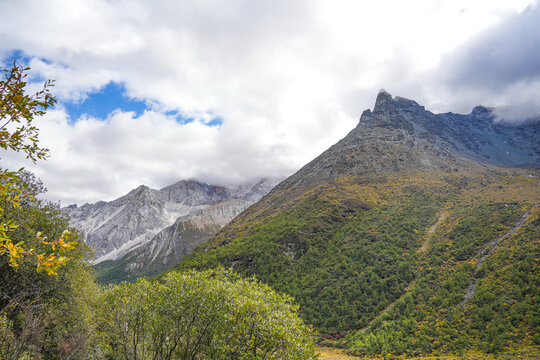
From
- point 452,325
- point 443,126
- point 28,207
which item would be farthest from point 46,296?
point 443,126

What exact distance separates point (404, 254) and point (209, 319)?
2425 inches

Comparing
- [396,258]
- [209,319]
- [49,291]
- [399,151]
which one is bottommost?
[396,258]

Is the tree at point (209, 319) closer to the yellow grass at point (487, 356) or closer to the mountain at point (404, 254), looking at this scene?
the yellow grass at point (487, 356)

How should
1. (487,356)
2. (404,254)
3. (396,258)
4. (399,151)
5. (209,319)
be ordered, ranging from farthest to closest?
(399,151), (404,254), (396,258), (487,356), (209,319)

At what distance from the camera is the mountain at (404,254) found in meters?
38.5

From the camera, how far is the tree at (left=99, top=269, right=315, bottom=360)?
42.8 feet

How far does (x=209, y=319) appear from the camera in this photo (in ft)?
48.4

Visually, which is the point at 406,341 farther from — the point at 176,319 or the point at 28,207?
the point at 28,207

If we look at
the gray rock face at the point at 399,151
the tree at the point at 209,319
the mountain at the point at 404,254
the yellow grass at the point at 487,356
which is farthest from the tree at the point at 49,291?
the gray rock face at the point at 399,151

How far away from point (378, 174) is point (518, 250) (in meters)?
70.4

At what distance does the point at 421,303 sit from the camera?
46438mm

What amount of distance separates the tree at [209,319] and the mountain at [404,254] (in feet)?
112

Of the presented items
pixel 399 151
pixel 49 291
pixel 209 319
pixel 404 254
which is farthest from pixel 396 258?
pixel 399 151

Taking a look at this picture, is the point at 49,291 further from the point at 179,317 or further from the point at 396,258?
the point at 396,258
